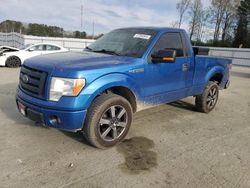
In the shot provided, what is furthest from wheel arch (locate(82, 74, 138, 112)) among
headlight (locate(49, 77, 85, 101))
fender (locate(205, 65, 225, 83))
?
fender (locate(205, 65, 225, 83))

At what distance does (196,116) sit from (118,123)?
8.36ft

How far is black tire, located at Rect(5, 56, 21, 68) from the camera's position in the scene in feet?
44.5

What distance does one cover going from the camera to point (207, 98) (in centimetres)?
621

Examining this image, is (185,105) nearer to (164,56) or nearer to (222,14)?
(164,56)

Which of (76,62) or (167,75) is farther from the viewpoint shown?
(167,75)

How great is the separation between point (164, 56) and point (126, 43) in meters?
0.82

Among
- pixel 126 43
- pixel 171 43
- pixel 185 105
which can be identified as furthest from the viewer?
pixel 185 105

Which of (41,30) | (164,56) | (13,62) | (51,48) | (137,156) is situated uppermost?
(41,30)

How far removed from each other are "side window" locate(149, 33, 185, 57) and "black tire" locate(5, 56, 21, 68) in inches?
424

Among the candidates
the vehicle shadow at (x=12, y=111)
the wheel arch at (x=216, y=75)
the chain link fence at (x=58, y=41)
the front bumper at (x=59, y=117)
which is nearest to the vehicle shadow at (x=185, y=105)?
the wheel arch at (x=216, y=75)

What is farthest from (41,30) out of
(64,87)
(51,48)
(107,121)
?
(64,87)

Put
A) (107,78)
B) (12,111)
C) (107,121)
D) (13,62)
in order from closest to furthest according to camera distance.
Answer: (107,78) < (107,121) < (12,111) < (13,62)

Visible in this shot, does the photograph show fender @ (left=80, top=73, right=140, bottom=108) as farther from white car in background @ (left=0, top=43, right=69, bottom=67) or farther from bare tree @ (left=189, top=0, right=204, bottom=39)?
bare tree @ (left=189, top=0, right=204, bottom=39)

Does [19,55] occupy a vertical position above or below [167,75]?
below
